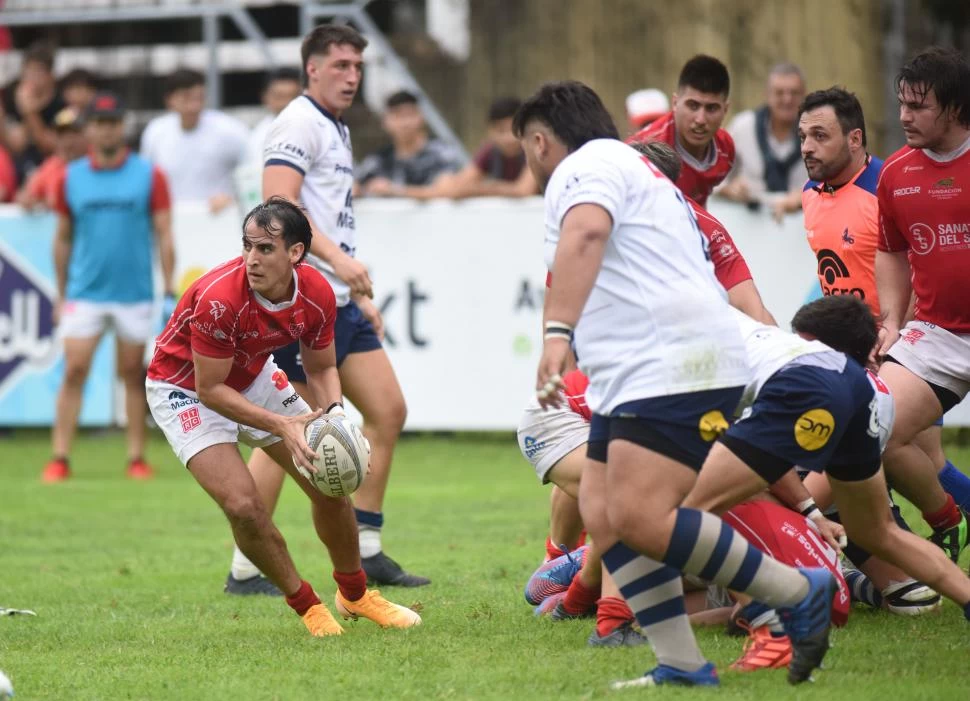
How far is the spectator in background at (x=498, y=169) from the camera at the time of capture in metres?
13.2

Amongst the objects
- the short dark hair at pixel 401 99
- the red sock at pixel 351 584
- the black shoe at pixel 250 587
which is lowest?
the black shoe at pixel 250 587

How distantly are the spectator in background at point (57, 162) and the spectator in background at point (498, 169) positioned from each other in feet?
10.7

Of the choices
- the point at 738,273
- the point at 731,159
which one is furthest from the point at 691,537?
the point at 731,159

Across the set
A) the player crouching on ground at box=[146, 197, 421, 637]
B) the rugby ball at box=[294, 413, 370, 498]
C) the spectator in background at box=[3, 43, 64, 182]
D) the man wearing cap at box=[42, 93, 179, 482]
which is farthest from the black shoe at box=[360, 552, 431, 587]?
the spectator in background at box=[3, 43, 64, 182]

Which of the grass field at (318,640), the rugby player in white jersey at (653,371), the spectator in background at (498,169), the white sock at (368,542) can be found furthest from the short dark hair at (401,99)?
the rugby player in white jersey at (653,371)

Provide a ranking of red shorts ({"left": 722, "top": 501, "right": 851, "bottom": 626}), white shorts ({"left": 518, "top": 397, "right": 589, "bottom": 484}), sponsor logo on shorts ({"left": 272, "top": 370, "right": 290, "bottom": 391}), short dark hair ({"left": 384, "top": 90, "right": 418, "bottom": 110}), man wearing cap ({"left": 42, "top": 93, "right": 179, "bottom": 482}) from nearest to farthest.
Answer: red shorts ({"left": 722, "top": 501, "right": 851, "bottom": 626})
white shorts ({"left": 518, "top": 397, "right": 589, "bottom": 484})
sponsor logo on shorts ({"left": 272, "top": 370, "right": 290, "bottom": 391})
man wearing cap ({"left": 42, "top": 93, "right": 179, "bottom": 482})
short dark hair ({"left": 384, "top": 90, "right": 418, "bottom": 110})

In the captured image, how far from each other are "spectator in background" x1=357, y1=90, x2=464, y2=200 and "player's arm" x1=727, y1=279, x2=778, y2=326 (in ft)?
22.2

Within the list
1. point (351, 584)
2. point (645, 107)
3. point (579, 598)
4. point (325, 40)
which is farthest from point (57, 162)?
point (579, 598)

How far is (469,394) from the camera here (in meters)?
13.1

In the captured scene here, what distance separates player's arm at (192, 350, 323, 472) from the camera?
20.6 ft

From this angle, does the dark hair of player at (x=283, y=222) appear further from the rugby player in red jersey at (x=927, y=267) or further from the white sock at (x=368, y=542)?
the rugby player in red jersey at (x=927, y=267)

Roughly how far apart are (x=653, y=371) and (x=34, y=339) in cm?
1001

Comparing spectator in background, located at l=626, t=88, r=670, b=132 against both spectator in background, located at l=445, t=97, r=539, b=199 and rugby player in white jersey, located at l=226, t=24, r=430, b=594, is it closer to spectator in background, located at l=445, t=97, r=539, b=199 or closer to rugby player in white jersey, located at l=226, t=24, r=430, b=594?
spectator in background, located at l=445, t=97, r=539, b=199

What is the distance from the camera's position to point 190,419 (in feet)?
21.8
